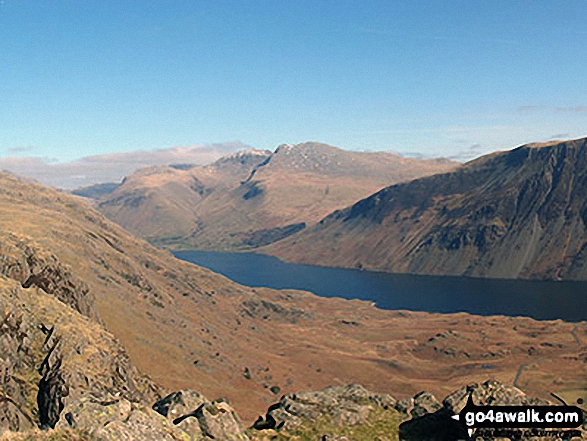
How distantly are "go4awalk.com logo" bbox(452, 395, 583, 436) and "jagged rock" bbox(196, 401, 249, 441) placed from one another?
15.3 meters

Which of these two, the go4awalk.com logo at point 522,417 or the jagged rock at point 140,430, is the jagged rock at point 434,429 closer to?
the go4awalk.com logo at point 522,417

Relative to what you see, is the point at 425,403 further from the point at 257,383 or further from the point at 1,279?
the point at 257,383

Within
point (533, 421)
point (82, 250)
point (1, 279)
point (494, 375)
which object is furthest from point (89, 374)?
point (494, 375)

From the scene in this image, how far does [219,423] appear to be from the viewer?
3297cm

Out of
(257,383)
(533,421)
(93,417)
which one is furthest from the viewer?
(257,383)

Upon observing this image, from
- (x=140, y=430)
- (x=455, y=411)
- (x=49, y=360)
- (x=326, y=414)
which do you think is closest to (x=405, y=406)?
(x=326, y=414)

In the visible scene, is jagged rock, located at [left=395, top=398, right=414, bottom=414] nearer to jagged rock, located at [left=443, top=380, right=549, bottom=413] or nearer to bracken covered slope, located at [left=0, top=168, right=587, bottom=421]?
jagged rock, located at [left=443, top=380, right=549, bottom=413]

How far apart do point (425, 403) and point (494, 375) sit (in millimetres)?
133486

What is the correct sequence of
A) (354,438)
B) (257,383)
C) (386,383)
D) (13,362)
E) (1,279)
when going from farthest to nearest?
(386,383) < (257,383) < (1,279) < (13,362) < (354,438)

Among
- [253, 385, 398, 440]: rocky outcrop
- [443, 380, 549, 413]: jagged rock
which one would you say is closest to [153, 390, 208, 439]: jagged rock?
[253, 385, 398, 440]: rocky outcrop

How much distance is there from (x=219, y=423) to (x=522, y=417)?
20.3m

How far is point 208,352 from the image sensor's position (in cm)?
14800

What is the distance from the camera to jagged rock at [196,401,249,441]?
3225cm

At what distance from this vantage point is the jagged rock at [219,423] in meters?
32.2
